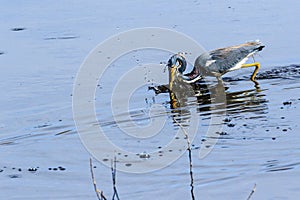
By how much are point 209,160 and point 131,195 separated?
1.20 m

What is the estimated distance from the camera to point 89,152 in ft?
28.0

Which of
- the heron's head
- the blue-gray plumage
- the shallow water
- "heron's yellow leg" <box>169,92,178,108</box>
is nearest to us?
the shallow water

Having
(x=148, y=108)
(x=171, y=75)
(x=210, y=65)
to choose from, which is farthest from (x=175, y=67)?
(x=148, y=108)

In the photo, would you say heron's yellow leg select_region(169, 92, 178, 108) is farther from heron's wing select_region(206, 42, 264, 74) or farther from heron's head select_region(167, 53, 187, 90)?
heron's wing select_region(206, 42, 264, 74)

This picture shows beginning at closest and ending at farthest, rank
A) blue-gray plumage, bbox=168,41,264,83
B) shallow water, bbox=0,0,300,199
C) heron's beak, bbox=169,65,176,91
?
shallow water, bbox=0,0,300,199, heron's beak, bbox=169,65,176,91, blue-gray plumage, bbox=168,41,264,83

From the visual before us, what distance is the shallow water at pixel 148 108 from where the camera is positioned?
7297mm

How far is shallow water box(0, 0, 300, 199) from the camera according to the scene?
23.9ft

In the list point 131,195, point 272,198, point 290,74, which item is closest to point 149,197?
point 131,195

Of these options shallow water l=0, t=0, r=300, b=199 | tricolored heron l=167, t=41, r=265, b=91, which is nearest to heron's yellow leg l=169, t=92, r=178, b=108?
shallow water l=0, t=0, r=300, b=199

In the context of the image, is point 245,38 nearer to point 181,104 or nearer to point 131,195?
point 181,104

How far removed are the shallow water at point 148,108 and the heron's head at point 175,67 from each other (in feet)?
1.20

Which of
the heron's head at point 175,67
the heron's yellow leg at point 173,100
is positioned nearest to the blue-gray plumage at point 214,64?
the heron's head at point 175,67

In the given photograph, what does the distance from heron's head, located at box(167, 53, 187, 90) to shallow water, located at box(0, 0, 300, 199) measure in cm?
37

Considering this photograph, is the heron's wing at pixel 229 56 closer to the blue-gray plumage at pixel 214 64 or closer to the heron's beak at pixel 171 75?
the blue-gray plumage at pixel 214 64
